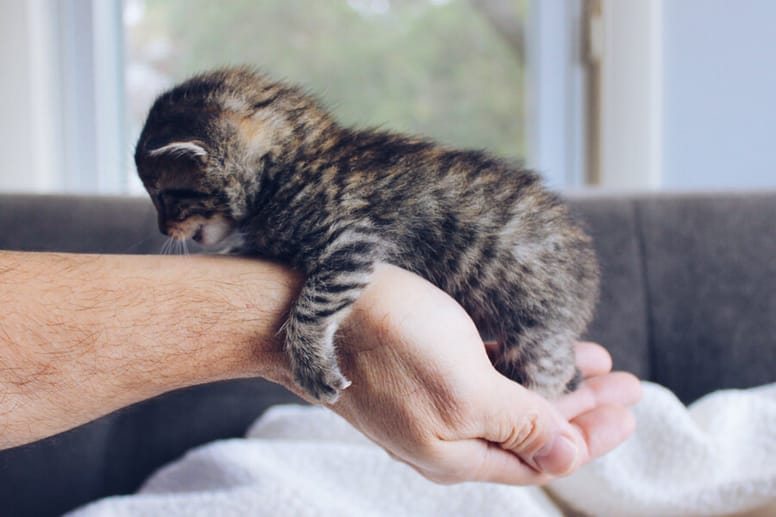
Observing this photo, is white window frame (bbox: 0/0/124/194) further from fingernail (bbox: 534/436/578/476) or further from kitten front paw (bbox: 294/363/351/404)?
fingernail (bbox: 534/436/578/476)

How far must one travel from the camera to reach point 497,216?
115 cm

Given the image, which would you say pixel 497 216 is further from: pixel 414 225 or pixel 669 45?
pixel 669 45

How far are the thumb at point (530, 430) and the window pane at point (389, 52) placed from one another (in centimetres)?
161

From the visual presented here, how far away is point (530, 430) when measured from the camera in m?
1.05

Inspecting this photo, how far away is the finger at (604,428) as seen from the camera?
3.88 ft

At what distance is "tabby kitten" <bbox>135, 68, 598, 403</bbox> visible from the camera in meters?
1.09

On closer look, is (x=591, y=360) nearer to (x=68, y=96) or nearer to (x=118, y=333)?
(x=118, y=333)

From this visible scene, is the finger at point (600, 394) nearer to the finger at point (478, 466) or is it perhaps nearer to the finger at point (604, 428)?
the finger at point (604, 428)

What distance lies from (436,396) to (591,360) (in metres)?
0.54

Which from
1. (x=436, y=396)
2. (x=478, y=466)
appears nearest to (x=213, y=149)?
(x=436, y=396)

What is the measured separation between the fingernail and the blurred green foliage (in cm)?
167

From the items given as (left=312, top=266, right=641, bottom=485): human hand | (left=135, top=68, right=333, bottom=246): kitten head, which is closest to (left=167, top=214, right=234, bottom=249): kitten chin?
(left=135, top=68, right=333, bottom=246): kitten head

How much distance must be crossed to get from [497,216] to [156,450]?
1.09 m

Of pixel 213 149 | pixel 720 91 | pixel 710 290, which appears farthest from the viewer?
pixel 720 91
